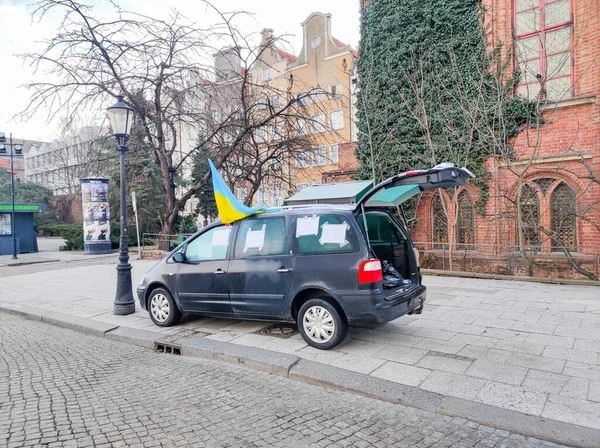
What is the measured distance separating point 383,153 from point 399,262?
32.8 ft

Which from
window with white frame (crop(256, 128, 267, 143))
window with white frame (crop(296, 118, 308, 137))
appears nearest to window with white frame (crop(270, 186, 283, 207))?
window with white frame (crop(256, 128, 267, 143))

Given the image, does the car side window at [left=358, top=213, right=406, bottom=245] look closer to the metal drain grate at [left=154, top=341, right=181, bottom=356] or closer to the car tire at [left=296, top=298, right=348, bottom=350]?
the car tire at [left=296, top=298, right=348, bottom=350]

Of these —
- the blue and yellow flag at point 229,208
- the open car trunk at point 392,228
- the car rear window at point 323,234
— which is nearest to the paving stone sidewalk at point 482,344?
the open car trunk at point 392,228

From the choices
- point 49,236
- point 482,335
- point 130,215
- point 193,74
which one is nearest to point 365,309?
point 482,335

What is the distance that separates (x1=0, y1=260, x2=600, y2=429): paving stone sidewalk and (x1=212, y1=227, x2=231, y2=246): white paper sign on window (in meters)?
1.36

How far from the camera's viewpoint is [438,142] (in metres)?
14.1

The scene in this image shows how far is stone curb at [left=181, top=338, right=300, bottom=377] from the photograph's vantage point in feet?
15.3

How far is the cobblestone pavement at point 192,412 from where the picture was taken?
10.5ft

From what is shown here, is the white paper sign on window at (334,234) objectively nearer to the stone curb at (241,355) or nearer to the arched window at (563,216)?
the stone curb at (241,355)

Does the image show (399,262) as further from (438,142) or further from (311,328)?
(438,142)

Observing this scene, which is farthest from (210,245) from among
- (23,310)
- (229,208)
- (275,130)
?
(275,130)

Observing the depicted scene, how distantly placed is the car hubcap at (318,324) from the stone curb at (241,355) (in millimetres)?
465

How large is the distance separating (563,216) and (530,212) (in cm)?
89

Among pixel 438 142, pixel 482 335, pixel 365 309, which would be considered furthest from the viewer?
pixel 438 142
